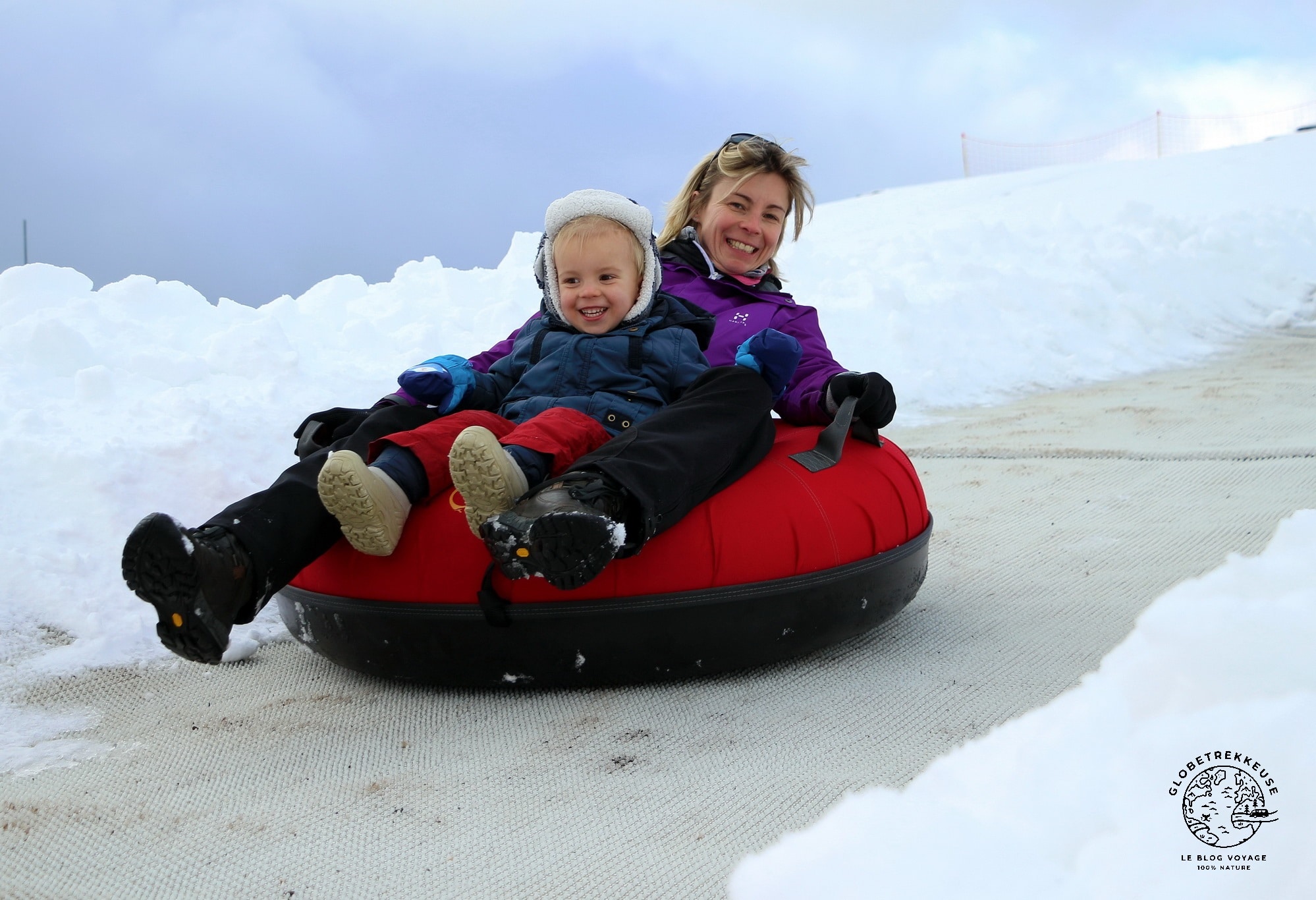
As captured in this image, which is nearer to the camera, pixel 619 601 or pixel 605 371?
pixel 619 601

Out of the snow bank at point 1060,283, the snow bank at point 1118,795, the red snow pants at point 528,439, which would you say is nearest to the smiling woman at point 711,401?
the red snow pants at point 528,439

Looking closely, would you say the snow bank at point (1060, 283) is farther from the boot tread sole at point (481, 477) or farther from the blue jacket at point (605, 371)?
the boot tread sole at point (481, 477)

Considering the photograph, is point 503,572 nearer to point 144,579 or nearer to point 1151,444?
point 144,579

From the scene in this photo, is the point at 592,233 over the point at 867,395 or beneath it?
over

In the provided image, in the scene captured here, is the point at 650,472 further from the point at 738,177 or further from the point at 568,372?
the point at 738,177

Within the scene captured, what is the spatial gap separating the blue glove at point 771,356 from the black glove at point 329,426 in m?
0.81

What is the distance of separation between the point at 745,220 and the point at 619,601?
4.56ft

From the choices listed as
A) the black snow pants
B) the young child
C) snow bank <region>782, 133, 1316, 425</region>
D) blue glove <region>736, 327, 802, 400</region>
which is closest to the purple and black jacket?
the young child

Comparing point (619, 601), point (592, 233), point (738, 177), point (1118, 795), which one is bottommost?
point (1118, 795)

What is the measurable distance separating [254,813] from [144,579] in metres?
0.42

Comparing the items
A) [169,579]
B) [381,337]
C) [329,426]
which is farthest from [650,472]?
[381,337]

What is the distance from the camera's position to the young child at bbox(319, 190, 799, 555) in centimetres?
204

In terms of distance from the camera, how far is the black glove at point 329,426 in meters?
2.43

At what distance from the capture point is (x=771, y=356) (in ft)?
7.38
